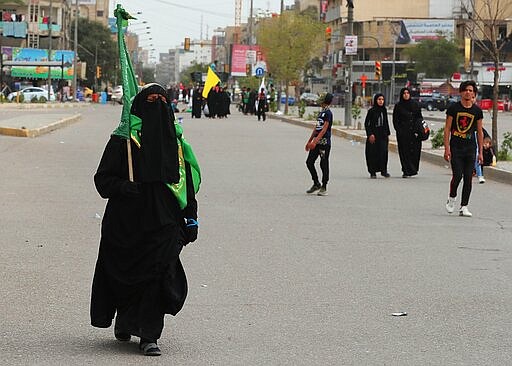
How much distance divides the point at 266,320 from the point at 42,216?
646cm

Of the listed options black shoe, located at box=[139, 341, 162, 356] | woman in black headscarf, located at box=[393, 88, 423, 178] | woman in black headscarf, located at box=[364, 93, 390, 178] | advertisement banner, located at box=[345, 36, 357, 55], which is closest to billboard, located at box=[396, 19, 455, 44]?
advertisement banner, located at box=[345, 36, 357, 55]

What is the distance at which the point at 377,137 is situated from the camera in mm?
20641

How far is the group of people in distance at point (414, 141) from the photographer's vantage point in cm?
1420

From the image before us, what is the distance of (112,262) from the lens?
648 centimetres

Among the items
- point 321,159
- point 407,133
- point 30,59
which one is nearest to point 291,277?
point 321,159

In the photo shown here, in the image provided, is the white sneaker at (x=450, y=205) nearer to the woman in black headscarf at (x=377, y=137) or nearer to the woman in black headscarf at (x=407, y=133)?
the woman in black headscarf at (x=377, y=137)

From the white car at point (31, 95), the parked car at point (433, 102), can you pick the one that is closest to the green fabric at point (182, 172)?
the white car at point (31, 95)

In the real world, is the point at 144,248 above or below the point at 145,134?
below

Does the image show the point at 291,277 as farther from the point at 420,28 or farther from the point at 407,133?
the point at 420,28

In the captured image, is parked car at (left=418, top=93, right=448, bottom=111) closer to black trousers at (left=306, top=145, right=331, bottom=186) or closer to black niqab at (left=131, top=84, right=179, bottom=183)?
black trousers at (left=306, top=145, right=331, bottom=186)

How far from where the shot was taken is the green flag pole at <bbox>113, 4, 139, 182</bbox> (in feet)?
20.9

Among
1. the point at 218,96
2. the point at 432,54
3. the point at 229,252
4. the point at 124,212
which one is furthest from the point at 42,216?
the point at 432,54

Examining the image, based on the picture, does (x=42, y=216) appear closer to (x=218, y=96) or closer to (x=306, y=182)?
(x=306, y=182)

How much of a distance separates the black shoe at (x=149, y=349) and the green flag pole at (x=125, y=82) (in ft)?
3.17
